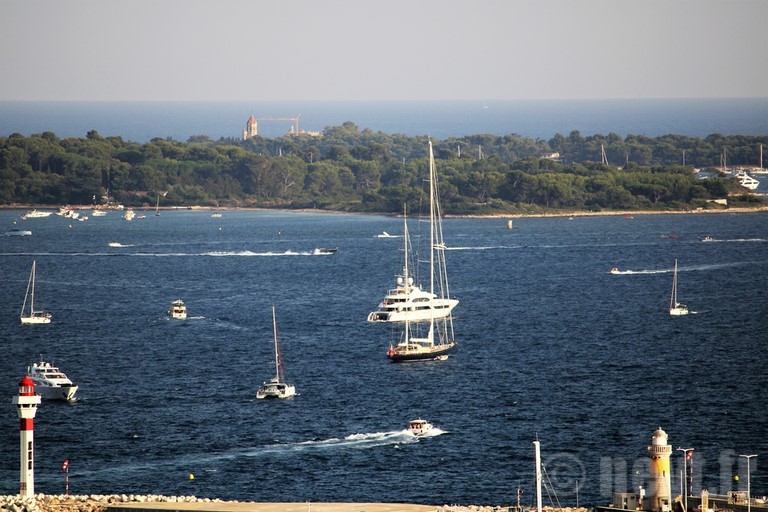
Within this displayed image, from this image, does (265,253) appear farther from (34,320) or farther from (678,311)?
(678,311)

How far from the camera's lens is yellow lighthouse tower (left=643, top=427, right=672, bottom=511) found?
3956cm

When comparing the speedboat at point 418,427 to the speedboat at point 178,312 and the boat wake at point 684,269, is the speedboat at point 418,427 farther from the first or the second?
the boat wake at point 684,269

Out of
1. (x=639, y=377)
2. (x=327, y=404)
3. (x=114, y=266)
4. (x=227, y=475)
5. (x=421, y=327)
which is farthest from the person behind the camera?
(x=114, y=266)

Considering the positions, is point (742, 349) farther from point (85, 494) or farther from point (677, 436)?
point (85, 494)

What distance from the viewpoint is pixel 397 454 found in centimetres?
6238

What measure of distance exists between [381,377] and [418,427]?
51.9 feet

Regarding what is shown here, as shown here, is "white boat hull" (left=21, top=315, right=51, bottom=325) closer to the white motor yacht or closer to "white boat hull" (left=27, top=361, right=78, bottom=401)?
the white motor yacht

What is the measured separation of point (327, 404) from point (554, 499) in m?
21.8

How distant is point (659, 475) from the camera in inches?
1603

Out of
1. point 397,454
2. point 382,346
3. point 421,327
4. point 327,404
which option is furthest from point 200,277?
point 397,454

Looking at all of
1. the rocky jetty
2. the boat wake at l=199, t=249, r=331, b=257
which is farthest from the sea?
the rocky jetty

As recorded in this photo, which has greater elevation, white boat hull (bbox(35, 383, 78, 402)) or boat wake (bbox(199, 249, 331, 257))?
white boat hull (bbox(35, 383, 78, 402))

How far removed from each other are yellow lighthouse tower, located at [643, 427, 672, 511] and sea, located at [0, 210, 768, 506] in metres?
11.9

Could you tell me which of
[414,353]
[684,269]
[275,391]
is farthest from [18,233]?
[275,391]
